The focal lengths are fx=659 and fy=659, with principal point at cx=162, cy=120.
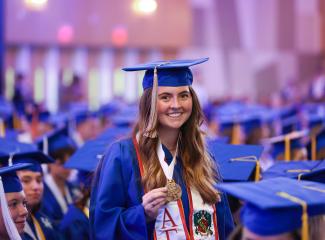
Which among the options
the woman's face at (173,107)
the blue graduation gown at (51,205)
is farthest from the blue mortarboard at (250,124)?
the woman's face at (173,107)

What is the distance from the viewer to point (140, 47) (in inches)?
696

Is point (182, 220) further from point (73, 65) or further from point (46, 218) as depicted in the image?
point (73, 65)

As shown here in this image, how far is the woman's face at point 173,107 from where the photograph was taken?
3.05m

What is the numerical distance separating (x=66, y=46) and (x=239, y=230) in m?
15.1

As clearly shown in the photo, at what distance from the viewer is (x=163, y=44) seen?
58.2 feet

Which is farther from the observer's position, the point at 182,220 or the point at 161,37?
the point at 161,37

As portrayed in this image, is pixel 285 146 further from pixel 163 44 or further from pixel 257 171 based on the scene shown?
pixel 163 44

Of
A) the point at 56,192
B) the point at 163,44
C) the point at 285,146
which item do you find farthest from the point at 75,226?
the point at 163,44

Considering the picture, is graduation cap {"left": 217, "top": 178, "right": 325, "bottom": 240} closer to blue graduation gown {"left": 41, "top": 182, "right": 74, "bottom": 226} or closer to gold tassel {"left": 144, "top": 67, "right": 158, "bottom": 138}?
gold tassel {"left": 144, "top": 67, "right": 158, "bottom": 138}

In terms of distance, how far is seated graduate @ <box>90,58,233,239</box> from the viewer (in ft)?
9.52

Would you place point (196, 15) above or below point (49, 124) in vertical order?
above

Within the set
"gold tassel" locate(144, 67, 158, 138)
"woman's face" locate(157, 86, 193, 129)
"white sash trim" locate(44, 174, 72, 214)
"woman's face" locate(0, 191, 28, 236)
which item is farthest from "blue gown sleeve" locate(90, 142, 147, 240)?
"white sash trim" locate(44, 174, 72, 214)

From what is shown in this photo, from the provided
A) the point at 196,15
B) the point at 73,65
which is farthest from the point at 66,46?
the point at 196,15

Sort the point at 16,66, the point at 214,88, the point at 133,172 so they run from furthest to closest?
1. the point at 214,88
2. the point at 16,66
3. the point at 133,172
